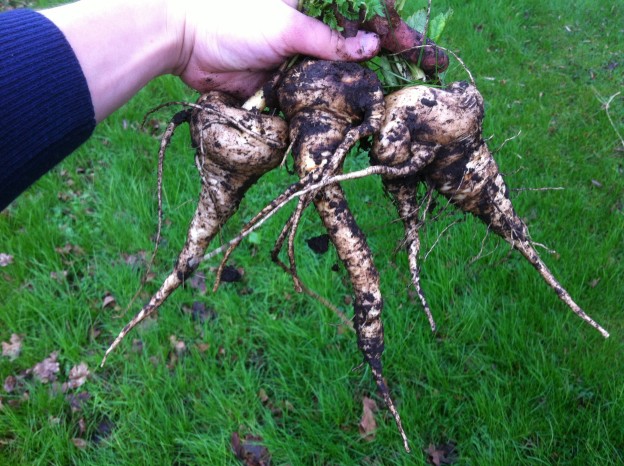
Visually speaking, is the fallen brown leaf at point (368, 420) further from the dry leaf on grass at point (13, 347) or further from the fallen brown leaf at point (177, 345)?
the dry leaf on grass at point (13, 347)

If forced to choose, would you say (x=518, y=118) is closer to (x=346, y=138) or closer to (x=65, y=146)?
(x=346, y=138)

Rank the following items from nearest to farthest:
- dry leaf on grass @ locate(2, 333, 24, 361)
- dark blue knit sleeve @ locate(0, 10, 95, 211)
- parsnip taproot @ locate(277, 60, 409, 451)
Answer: dark blue knit sleeve @ locate(0, 10, 95, 211)
parsnip taproot @ locate(277, 60, 409, 451)
dry leaf on grass @ locate(2, 333, 24, 361)

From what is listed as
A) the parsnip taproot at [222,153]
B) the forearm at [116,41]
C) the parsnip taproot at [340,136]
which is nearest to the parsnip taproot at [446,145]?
the parsnip taproot at [340,136]

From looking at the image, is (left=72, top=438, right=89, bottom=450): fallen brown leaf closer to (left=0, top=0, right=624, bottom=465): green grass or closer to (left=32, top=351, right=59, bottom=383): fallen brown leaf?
(left=0, top=0, right=624, bottom=465): green grass

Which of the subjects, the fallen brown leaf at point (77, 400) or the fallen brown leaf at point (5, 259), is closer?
the fallen brown leaf at point (77, 400)

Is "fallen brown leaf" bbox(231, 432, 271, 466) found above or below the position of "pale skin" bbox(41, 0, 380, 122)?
below

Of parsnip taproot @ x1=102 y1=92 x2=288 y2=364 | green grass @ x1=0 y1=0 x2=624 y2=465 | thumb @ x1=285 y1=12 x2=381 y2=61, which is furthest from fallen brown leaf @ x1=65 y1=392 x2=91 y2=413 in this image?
thumb @ x1=285 y1=12 x2=381 y2=61

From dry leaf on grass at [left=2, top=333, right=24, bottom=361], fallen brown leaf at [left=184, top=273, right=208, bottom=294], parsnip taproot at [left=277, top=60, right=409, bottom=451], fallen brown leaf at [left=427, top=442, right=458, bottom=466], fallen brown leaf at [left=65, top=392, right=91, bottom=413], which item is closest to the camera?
parsnip taproot at [left=277, top=60, right=409, bottom=451]
